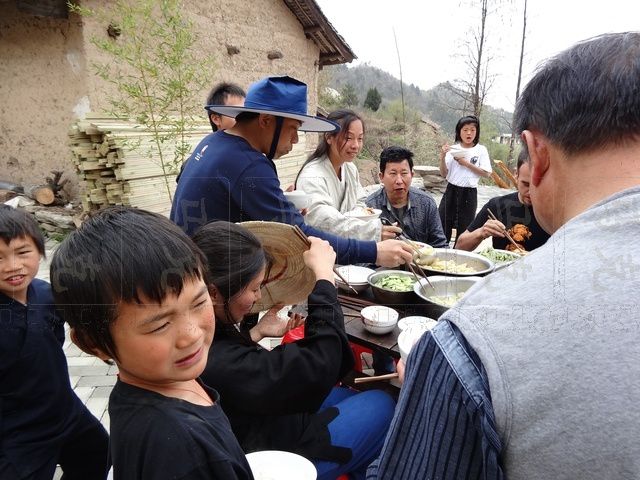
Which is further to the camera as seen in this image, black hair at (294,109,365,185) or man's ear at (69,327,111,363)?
black hair at (294,109,365,185)

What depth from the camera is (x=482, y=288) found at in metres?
0.79

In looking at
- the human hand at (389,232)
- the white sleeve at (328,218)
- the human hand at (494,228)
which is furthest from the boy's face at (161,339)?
the human hand at (494,228)

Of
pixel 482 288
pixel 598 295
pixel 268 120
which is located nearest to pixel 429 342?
pixel 482 288

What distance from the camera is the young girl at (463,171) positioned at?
6.05 m

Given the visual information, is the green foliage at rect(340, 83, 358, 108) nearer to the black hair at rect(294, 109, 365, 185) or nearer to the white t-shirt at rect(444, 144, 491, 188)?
the white t-shirt at rect(444, 144, 491, 188)

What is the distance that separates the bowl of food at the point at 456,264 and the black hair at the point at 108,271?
1.80 meters

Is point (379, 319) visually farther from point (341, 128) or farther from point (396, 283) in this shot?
point (341, 128)

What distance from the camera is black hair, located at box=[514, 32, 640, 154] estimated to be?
773 mm

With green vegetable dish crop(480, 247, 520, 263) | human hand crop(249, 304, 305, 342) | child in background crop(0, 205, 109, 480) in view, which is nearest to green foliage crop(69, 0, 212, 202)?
child in background crop(0, 205, 109, 480)

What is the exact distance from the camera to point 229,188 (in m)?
2.16

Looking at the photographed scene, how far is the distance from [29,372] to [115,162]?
408cm

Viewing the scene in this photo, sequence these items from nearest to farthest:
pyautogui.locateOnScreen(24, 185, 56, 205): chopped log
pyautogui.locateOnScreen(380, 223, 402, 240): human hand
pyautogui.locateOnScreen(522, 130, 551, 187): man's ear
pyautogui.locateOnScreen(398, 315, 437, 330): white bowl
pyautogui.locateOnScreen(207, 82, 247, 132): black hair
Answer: pyautogui.locateOnScreen(522, 130, 551, 187): man's ear
pyautogui.locateOnScreen(398, 315, 437, 330): white bowl
pyautogui.locateOnScreen(380, 223, 402, 240): human hand
pyautogui.locateOnScreen(207, 82, 247, 132): black hair
pyautogui.locateOnScreen(24, 185, 56, 205): chopped log

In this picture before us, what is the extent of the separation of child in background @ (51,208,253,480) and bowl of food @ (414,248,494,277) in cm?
176

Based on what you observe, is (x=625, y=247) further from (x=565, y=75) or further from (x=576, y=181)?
(x=565, y=75)
